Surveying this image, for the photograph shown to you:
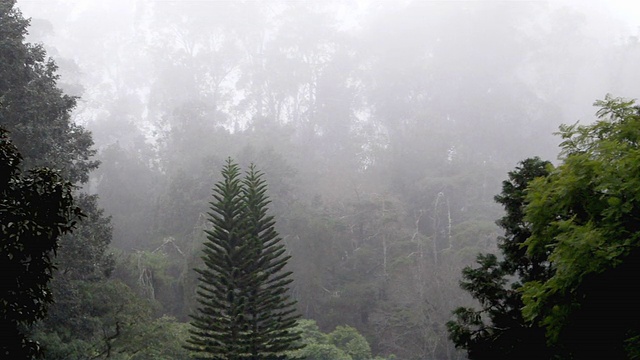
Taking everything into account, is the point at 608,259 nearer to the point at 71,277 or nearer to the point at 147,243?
the point at 71,277

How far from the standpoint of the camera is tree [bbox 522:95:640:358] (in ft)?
17.8

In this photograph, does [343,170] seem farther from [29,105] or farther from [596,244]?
[596,244]

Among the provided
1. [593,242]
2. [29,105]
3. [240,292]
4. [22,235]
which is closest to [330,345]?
[240,292]

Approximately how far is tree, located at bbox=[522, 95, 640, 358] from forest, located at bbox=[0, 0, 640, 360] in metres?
0.02

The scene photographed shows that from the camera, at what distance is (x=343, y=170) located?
3184 cm

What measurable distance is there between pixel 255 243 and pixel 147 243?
1477 centimetres

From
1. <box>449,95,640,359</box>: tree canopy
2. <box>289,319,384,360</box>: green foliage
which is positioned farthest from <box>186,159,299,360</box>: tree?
<box>449,95,640,359</box>: tree canopy

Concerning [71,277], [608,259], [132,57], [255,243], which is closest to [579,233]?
[608,259]

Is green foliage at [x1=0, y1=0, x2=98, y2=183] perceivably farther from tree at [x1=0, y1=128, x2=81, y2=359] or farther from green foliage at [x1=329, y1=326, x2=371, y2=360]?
green foliage at [x1=329, y1=326, x2=371, y2=360]

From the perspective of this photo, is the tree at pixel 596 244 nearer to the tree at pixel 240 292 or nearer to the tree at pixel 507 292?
the tree at pixel 507 292

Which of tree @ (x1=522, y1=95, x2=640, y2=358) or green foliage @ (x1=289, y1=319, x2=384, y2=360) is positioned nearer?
tree @ (x1=522, y1=95, x2=640, y2=358)

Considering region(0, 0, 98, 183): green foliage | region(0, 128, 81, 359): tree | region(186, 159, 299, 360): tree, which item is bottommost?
region(0, 128, 81, 359): tree

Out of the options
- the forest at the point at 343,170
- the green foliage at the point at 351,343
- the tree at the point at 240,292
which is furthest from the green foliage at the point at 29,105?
the green foliage at the point at 351,343

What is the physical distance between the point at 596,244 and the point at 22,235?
460 centimetres
